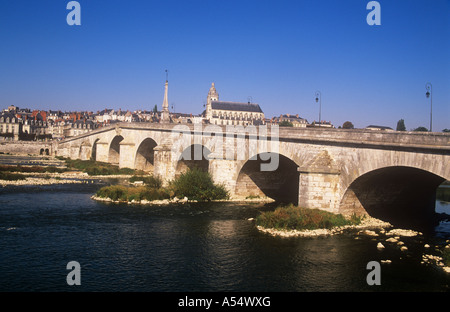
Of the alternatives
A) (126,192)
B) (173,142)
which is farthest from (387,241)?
(173,142)

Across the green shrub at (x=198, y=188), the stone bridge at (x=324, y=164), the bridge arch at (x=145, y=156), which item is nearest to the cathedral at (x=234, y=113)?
the bridge arch at (x=145, y=156)

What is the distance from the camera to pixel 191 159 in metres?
42.2

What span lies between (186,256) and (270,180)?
1711 centimetres

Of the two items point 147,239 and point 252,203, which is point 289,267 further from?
point 252,203

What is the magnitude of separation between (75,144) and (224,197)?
47866 mm

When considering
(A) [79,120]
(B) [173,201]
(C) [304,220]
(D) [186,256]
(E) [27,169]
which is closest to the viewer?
(D) [186,256]

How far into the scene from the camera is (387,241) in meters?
20.2

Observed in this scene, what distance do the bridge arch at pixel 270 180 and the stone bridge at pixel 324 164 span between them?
8cm

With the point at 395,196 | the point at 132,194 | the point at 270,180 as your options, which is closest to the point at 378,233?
the point at 395,196

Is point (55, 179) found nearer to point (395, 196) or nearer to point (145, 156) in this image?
point (145, 156)

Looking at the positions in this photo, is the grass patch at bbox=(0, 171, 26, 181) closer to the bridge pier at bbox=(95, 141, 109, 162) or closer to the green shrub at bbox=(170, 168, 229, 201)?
the green shrub at bbox=(170, 168, 229, 201)

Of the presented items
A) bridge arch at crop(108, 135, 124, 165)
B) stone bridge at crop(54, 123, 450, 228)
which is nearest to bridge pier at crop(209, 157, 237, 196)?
stone bridge at crop(54, 123, 450, 228)

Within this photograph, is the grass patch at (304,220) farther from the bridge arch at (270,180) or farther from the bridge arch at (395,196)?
the bridge arch at (270,180)

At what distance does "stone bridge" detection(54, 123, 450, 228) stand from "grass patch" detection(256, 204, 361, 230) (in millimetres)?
726
